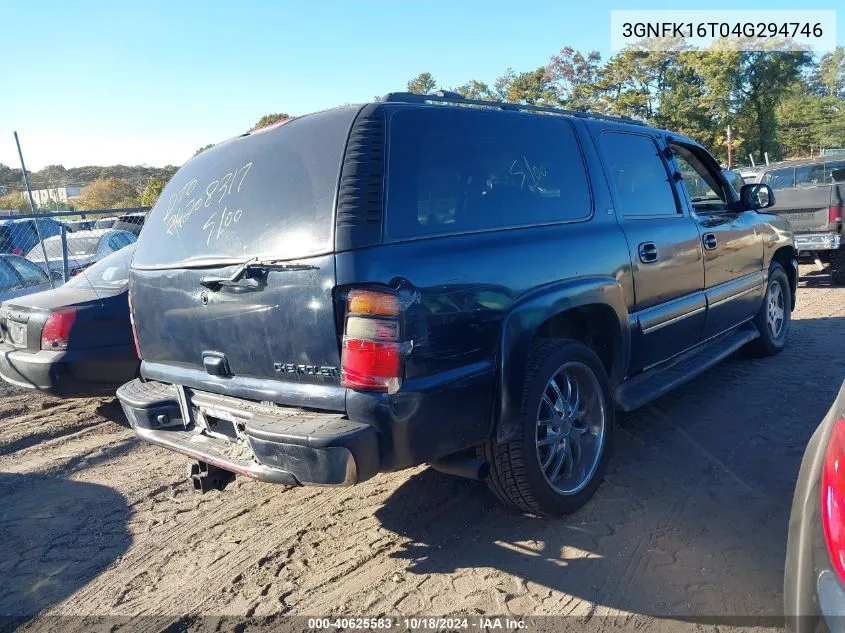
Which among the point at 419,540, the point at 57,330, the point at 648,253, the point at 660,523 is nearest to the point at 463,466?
the point at 419,540

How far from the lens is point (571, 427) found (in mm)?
3277

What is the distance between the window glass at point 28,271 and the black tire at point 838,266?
11.1 meters

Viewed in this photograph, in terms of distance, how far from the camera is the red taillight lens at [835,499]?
1.56 metres

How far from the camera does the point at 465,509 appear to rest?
3.39 m

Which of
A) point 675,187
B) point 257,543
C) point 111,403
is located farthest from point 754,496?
point 111,403

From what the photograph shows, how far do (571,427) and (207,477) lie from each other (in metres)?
1.87

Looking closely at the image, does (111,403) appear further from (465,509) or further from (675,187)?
(675,187)

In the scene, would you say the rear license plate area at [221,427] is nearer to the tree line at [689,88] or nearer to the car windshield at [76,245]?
the car windshield at [76,245]

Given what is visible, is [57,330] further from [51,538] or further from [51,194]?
[51,194]

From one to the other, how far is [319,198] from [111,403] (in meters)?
4.18

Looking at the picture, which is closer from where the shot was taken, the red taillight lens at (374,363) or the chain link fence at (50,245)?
the red taillight lens at (374,363)

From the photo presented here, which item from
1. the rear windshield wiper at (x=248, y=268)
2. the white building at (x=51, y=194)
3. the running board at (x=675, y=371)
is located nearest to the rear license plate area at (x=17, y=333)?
the rear windshield wiper at (x=248, y=268)

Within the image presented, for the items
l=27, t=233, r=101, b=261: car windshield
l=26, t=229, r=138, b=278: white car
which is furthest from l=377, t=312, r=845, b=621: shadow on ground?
l=27, t=233, r=101, b=261: car windshield

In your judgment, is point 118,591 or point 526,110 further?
point 526,110
